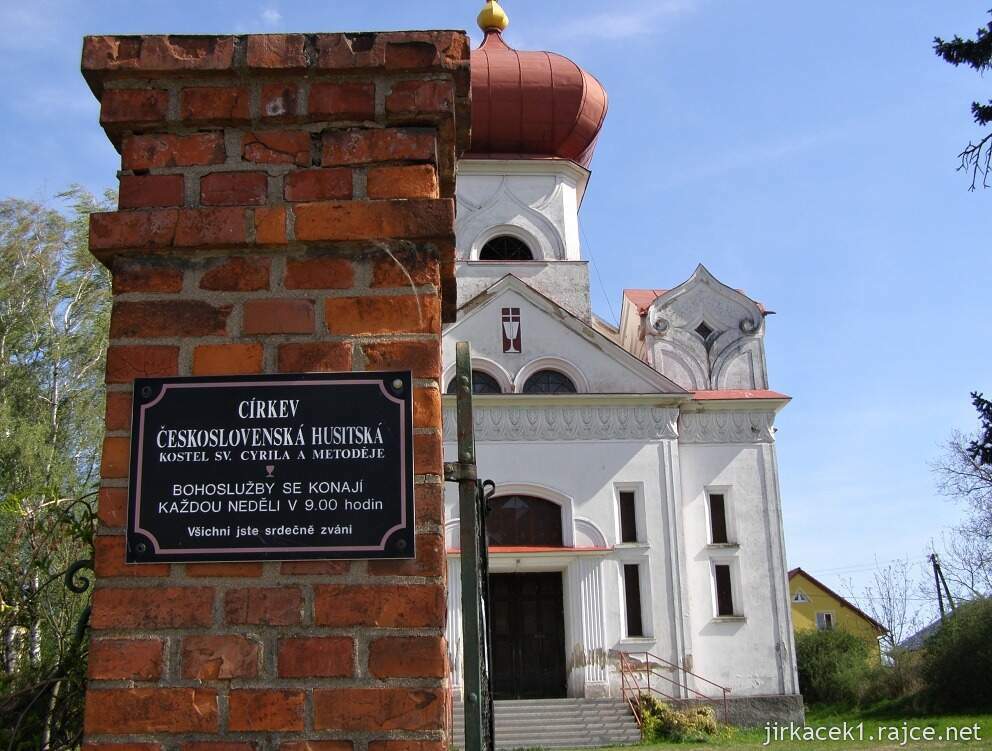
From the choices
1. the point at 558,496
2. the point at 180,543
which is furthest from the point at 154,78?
the point at 558,496

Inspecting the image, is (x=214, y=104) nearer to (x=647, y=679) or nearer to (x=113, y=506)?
(x=113, y=506)

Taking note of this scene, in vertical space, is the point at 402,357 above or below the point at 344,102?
below

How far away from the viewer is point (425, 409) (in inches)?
102

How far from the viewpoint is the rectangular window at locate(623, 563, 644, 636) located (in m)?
20.9

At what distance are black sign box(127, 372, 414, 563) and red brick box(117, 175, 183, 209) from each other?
45 cm

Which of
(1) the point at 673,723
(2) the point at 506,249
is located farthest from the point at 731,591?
(2) the point at 506,249

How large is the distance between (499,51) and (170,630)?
85.6 ft

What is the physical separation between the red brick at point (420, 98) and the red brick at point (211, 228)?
18.5 inches

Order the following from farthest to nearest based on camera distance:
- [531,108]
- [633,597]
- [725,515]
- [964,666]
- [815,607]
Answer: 1. [815,607]
2. [531,108]
3. [964,666]
4. [725,515]
5. [633,597]

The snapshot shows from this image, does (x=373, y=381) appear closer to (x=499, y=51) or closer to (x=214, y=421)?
(x=214, y=421)

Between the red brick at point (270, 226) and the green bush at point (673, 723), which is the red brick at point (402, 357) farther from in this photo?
the green bush at point (673, 723)

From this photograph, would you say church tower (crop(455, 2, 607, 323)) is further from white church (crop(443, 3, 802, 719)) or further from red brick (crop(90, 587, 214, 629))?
red brick (crop(90, 587, 214, 629))

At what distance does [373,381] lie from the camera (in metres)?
2.58

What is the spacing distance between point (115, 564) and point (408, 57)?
1.41 meters
